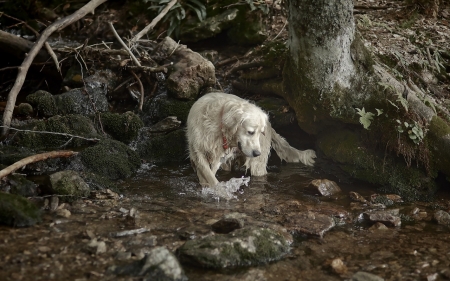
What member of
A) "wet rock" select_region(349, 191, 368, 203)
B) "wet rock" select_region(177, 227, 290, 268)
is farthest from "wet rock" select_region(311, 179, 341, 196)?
"wet rock" select_region(177, 227, 290, 268)

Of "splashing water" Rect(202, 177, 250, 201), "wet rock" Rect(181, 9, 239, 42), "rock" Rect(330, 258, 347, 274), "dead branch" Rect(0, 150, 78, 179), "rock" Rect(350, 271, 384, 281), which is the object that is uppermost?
"wet rock" Rect(181, 9, 239, 42)

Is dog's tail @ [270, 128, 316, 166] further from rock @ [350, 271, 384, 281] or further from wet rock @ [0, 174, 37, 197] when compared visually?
wet rock @ [0, 174, 37, 197]

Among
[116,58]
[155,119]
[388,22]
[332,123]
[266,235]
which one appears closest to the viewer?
[266,235]

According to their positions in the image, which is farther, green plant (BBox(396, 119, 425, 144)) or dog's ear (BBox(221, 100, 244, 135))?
dog's ear (BBox(221, 100, 244, 135))

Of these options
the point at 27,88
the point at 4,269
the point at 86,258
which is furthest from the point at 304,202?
the point at 27,88

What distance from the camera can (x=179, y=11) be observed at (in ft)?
35.3

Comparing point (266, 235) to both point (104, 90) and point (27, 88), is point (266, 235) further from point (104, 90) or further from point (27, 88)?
point (27, 88)

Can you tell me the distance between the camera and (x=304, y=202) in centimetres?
656

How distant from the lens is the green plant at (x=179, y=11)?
10648mm

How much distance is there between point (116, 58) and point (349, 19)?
16.4 feet

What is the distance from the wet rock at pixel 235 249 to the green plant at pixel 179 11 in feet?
22.6

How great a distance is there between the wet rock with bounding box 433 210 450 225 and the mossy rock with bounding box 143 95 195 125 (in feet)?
15.4

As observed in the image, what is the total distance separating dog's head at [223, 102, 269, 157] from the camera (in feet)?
22.6

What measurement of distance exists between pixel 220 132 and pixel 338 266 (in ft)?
10.8
